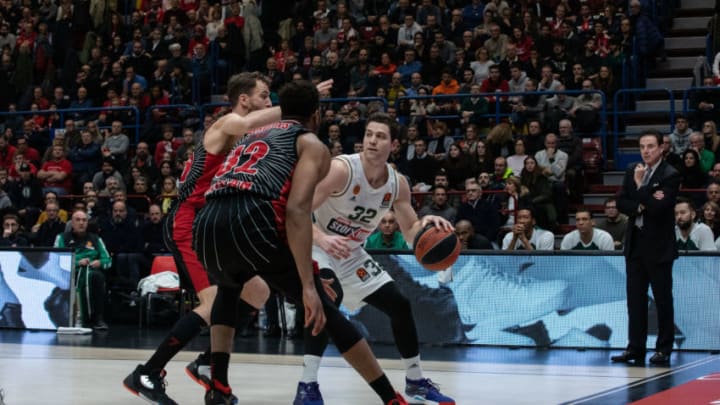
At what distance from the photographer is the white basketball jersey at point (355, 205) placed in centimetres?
724

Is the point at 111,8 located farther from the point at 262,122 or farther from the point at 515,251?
the point at 262,122

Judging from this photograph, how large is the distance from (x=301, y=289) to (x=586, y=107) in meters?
11.2

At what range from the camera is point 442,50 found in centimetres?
1870

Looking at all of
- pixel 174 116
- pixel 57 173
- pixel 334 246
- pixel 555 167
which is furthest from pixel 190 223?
pixel 174 116

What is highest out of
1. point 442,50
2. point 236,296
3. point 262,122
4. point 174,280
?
point 442,50

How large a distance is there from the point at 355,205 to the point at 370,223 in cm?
19

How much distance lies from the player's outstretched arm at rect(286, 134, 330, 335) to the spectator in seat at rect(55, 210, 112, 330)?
8824 millimetres

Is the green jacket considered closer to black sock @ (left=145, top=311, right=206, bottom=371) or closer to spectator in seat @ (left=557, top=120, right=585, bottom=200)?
spectator in seat @ (left=557, top=120, right=585, bottom=200)

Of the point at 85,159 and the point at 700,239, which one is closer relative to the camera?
the point at 700,239

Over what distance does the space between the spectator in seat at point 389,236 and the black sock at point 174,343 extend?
637cm

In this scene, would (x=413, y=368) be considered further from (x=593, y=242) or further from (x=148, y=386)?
(x=593, y=242)

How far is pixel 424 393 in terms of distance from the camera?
23.4ft

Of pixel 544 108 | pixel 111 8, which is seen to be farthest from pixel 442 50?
pixel 111 8

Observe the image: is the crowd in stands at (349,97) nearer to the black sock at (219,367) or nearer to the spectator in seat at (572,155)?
the spectator in seat at (572,155)
